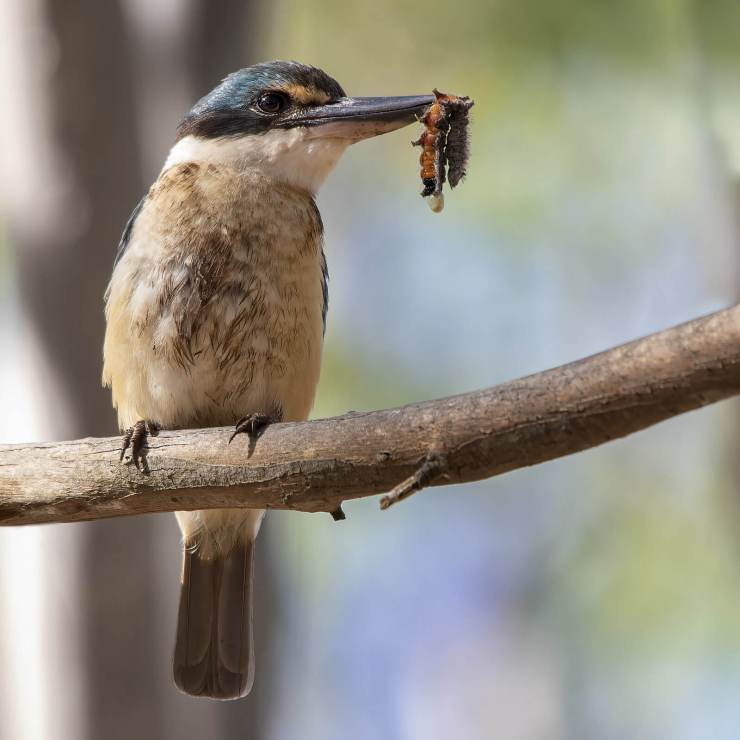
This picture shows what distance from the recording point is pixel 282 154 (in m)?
4.26

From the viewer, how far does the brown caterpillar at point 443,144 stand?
3.66m

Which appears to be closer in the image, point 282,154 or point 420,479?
point 420,479

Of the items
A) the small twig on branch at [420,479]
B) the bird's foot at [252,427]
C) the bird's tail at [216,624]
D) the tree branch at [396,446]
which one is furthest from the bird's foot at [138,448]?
the bird's tail at [216,624]

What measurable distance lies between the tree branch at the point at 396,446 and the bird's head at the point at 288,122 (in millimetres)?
1482

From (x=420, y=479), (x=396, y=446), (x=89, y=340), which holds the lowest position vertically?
(x=420, y=479)

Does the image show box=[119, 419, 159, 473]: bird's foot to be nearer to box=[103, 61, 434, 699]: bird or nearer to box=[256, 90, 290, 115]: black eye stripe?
box=[103, 61, 434, 699]: bird

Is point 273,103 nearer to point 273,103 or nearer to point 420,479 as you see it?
point 273,103

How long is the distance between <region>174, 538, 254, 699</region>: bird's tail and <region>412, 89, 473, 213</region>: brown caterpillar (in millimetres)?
1662

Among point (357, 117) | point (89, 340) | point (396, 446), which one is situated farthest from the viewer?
point (89, 340)

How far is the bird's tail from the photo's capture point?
13.9 ft

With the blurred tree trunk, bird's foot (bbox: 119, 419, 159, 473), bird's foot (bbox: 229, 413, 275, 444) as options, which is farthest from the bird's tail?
bird's foot (bbox: 229, 413, 275, 444)

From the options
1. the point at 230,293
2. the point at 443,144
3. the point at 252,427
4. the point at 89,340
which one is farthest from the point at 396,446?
Answer: the point at 89,340

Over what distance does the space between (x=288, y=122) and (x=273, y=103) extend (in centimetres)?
13

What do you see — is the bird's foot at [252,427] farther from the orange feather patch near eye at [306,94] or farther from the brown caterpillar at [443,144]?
the orange feather patch near eye at [306,94]
